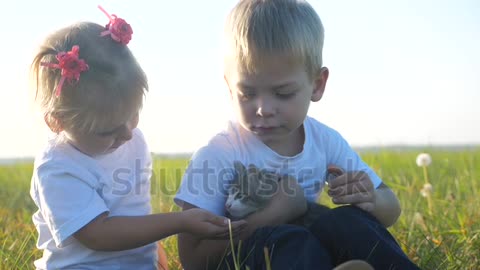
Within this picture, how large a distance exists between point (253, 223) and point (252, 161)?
333 millimetres

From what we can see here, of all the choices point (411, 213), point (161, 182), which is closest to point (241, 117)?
point (411, 213)

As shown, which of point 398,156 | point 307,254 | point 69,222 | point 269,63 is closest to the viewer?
point 307,254

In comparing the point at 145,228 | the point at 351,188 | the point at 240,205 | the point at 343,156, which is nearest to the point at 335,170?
the point at 351,188

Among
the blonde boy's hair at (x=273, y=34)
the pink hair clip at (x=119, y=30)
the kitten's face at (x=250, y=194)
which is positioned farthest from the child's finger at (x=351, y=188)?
the pink hair clip at (x=119, y=30)

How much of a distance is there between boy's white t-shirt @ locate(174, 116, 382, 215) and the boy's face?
0.10 metres

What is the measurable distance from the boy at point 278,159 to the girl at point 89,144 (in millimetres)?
188

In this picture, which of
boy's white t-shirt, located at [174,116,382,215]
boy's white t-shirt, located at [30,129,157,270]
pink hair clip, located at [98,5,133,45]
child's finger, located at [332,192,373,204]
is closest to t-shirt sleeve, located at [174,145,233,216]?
boy's white t-shirt, located at [174,116,382,215]

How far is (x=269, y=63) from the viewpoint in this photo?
2457mm

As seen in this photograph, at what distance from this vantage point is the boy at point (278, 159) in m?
2.33

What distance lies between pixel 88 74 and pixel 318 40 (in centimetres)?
94

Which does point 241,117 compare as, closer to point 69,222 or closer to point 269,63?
point 269,63

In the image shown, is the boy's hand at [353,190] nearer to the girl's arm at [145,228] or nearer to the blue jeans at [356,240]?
the blue jeans at [356,240]

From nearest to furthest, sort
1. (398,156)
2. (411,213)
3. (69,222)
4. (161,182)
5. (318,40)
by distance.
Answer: (69,222), (318,40), (411,213), (161,182), (398,156)

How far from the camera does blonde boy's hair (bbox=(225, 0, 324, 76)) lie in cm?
247
